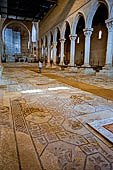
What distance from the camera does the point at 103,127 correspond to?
6.69 feet

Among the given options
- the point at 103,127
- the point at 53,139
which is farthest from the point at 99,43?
the point at 53,139

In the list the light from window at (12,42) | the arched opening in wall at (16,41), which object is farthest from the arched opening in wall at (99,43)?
the light from window at (12,42)

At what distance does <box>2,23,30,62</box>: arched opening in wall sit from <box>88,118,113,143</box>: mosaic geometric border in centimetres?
2950

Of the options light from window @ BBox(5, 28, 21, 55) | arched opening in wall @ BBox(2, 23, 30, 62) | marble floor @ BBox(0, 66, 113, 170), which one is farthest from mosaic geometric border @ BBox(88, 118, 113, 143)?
light from window @ BBox(5, 28, 21, 55)

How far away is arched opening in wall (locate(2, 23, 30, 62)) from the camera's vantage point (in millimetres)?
30639

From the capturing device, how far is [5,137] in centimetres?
177

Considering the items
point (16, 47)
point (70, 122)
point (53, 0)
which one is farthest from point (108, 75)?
point (16, 47)

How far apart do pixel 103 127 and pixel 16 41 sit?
34331 mm

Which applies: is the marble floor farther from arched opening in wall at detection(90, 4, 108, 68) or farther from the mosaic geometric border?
arched opening in wall at detection(90, 4, 108, 68)

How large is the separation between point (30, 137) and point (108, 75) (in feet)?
25.4

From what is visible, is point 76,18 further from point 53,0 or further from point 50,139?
point 50,139

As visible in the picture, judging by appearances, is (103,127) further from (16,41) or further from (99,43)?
(16,41)

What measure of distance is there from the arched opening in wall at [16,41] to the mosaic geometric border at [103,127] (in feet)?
96.8

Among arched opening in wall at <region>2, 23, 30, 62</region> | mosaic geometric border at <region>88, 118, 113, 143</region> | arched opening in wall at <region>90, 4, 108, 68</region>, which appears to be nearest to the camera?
mosaic geometric border at <region>88, 118, 113, 143</region>
